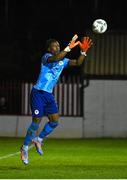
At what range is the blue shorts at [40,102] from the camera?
45.4 feet

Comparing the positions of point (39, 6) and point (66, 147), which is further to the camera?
point (39, 6)

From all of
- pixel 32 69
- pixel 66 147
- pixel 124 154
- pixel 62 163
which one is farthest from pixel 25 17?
pixel 62 163

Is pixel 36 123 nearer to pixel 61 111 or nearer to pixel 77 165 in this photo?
pixel 77 165

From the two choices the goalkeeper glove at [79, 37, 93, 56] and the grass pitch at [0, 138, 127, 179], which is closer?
the grass pitch at [0, 138, 127, 179]

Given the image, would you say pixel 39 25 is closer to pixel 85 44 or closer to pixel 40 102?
pixel 85 44

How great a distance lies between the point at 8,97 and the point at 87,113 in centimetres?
259

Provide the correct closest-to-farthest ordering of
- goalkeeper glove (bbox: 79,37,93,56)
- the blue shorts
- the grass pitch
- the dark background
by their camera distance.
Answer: the grass pitch → the blue shorts → goalkeeper glove (bbox: 79,37,93,56) → the dark background

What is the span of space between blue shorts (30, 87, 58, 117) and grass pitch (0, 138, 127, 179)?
3.21ft

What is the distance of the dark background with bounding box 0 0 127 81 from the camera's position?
35906 mm

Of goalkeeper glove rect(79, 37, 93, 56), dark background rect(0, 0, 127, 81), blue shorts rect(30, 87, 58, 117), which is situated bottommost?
blue shorts rect(30, 87, 58, 117)

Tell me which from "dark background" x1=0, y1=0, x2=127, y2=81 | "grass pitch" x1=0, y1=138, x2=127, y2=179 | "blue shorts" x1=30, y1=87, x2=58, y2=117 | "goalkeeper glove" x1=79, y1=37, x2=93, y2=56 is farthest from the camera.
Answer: "dark background" x1=0, y1=0, x2=127, y2=81

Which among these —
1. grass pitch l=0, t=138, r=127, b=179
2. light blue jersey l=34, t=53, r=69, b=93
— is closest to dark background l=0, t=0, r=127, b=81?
grass pitch l=0, t=138, r=127, b=179

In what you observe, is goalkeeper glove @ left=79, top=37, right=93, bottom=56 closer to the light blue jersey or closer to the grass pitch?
the light blue jersey

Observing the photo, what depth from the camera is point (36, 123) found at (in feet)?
45.7
